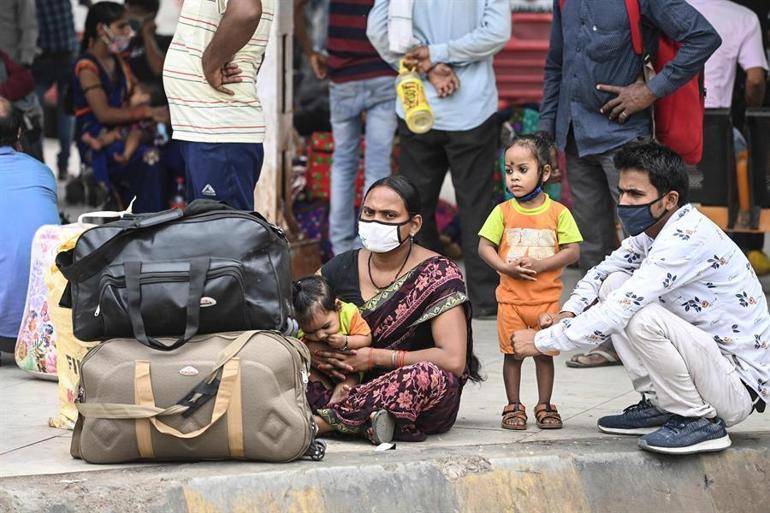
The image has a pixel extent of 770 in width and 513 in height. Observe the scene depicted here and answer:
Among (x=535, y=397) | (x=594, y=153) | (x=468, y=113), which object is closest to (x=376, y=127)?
(x=468, y=113)

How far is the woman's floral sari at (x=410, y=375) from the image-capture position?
4395 millimetres

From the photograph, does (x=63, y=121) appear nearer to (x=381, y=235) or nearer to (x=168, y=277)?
(x=381, y=235)

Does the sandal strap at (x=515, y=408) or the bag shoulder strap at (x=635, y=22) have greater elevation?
the bag shoulder strap at (x=635, y=22)

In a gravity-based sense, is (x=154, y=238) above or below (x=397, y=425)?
above

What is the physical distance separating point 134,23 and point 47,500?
20.7 feet

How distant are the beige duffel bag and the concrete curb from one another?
0.24ft

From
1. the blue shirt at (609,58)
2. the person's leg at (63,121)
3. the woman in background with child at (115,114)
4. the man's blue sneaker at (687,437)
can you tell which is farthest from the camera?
the person's leg at (63,121)

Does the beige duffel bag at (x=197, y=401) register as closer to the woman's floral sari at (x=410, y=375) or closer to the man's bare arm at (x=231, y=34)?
the woman's floral sari at (x=410, y=375)

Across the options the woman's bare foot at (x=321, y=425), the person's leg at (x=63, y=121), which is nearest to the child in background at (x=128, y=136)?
the person's leg at (x=63, y=121)

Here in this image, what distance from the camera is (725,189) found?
22.6 ft

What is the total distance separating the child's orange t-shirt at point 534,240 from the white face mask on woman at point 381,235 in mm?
473

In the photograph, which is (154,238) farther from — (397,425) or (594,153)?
(594,153)

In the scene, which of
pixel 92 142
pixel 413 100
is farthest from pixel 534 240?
pixel 92 142

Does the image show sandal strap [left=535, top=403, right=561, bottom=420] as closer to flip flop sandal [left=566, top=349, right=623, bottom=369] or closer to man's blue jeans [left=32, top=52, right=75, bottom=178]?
flip flop sandal [left=566, top=349, right=623, bottom=369]
